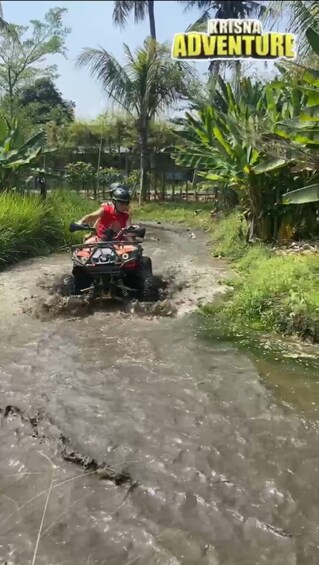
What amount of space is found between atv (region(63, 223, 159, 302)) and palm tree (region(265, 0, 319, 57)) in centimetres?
574

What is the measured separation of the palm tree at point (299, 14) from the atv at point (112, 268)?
5745mm

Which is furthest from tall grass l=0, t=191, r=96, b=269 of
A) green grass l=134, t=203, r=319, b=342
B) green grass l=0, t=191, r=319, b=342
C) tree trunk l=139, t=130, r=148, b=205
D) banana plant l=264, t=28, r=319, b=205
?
tree trunk l=139, t=130, r=148, b=205

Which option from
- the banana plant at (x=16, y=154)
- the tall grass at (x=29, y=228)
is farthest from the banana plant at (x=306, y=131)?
the banana plant at (x=16, y=154)

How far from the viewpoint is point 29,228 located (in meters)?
11.0

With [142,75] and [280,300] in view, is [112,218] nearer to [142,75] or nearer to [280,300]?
[280,300]

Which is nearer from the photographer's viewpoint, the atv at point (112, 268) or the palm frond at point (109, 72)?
the atv at point (112, 268)

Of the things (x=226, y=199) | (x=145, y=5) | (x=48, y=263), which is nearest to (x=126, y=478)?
(x=48, y=263)

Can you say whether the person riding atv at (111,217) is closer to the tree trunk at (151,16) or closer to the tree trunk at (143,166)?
the tree trunk at (143,166)

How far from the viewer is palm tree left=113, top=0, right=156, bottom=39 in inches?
1251

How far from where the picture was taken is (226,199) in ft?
48.8

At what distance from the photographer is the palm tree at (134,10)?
31.8 metres

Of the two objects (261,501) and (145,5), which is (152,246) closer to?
(261,501)

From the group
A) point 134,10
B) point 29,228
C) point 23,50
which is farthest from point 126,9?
point 29,228

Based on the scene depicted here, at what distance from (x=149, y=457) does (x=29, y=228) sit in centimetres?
806
